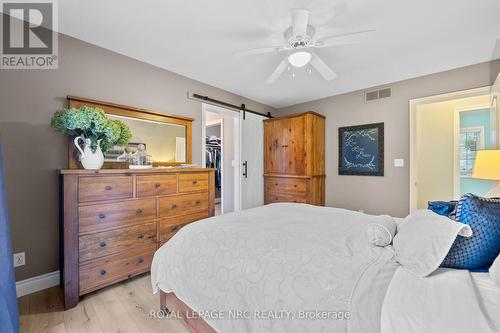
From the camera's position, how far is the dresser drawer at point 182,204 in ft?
7.64

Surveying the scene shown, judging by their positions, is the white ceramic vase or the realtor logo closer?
the realtor logo

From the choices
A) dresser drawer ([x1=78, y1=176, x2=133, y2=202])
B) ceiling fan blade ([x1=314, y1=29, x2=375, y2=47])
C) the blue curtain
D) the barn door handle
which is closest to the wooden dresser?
dresser drawer ([x1=78, y1=176, x2=133, y2=202])

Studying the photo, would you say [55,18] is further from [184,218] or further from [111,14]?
[184,218]

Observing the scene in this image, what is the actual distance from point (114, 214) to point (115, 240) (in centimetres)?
24

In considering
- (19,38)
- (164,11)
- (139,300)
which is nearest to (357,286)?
(139,300)

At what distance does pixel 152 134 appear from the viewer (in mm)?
2750

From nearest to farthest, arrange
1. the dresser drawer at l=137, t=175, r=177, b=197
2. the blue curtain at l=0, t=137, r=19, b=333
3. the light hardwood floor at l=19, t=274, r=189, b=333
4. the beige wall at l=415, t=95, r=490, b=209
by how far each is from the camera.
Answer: the blue curtain at l=0, t=137, r=19, b=333 < the light hardwood floor at l=19, t=274, r=189, b=333 < the dresser drawer at l=137, t=175, r=177, b=197 < the beige wall at l=415, t=95, r=490, b=209

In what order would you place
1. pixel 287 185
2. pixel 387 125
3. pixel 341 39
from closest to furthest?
pixel 341 39 < pixel 387 125 < pixel 287 185

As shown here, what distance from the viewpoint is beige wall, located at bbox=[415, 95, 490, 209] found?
13.1 feet

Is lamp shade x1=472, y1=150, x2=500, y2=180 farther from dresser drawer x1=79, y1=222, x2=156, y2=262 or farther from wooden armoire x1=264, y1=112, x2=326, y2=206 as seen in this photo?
dresser drawer x1=79, y1=222, x2=156, y2=262

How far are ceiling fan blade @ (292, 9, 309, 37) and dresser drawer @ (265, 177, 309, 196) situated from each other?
2413 mm

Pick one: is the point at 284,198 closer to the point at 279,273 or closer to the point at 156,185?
the point at 156,185

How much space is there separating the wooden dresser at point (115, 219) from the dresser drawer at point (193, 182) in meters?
0.01

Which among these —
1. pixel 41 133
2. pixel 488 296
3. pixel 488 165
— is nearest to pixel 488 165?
pixel 488 165
